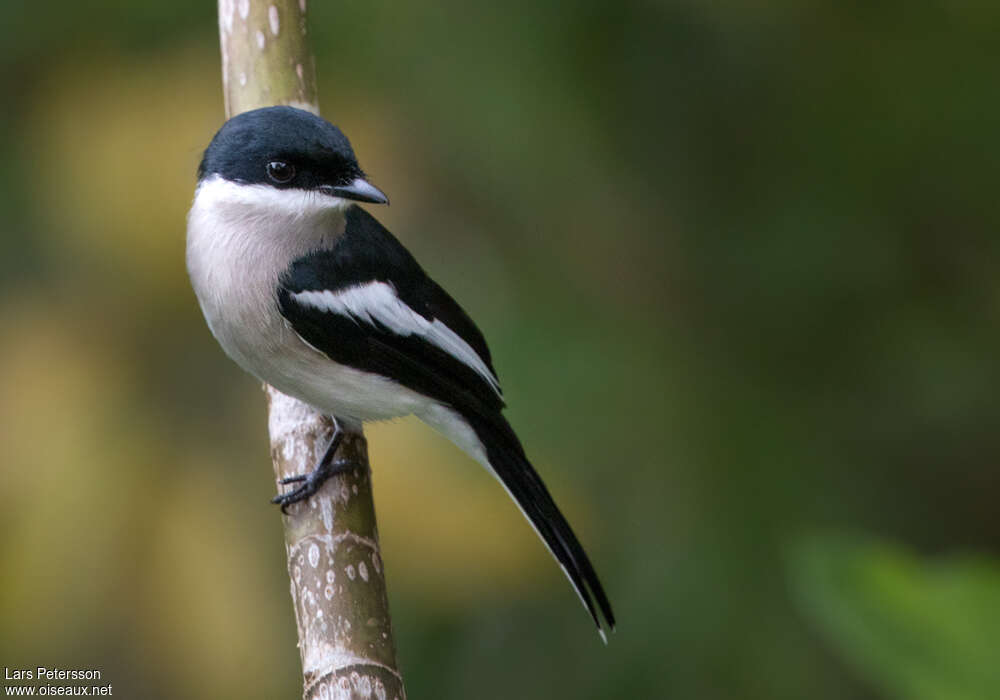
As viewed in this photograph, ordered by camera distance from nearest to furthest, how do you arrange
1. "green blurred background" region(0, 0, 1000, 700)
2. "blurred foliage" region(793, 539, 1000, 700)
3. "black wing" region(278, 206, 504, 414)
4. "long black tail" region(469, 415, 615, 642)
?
1. "blurred foliage" region(793, 539, 1000, 700)
2. "black wing" region(278, 206, 504, 414)
3. "long black tail" region(469, 415, 615, 642)
4. "green blurred background" region(0, 0, 1000, 700)

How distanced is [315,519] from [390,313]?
1.63ft

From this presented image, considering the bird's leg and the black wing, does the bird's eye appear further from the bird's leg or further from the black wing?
the bird's leg

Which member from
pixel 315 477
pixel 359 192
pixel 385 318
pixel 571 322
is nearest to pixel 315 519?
pixel 315 477

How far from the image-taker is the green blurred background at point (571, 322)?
9.89 ft

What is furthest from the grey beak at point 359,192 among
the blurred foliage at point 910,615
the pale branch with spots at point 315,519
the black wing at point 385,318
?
the blurred foliage at point 910,615

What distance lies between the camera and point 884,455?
3410mm

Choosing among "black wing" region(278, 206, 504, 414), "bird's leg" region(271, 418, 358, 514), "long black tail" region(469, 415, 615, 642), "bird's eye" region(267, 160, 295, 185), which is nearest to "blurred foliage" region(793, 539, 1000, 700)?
"long black tail" region(469, 415, 615, 642)

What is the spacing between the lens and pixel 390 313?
2.50 metres

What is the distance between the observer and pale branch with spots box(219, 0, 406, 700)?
2.03m

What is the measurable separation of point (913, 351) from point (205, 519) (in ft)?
7.03

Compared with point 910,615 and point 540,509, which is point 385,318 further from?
point 910,615

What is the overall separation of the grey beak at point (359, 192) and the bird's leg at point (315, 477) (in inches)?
23.6

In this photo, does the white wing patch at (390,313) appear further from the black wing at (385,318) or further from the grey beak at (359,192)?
the grey beak at (359,192)

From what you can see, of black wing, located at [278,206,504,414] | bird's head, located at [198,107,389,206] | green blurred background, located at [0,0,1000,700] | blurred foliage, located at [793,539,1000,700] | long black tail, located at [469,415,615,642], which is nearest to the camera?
blurred foliage, located at [793,539,1000,700]
